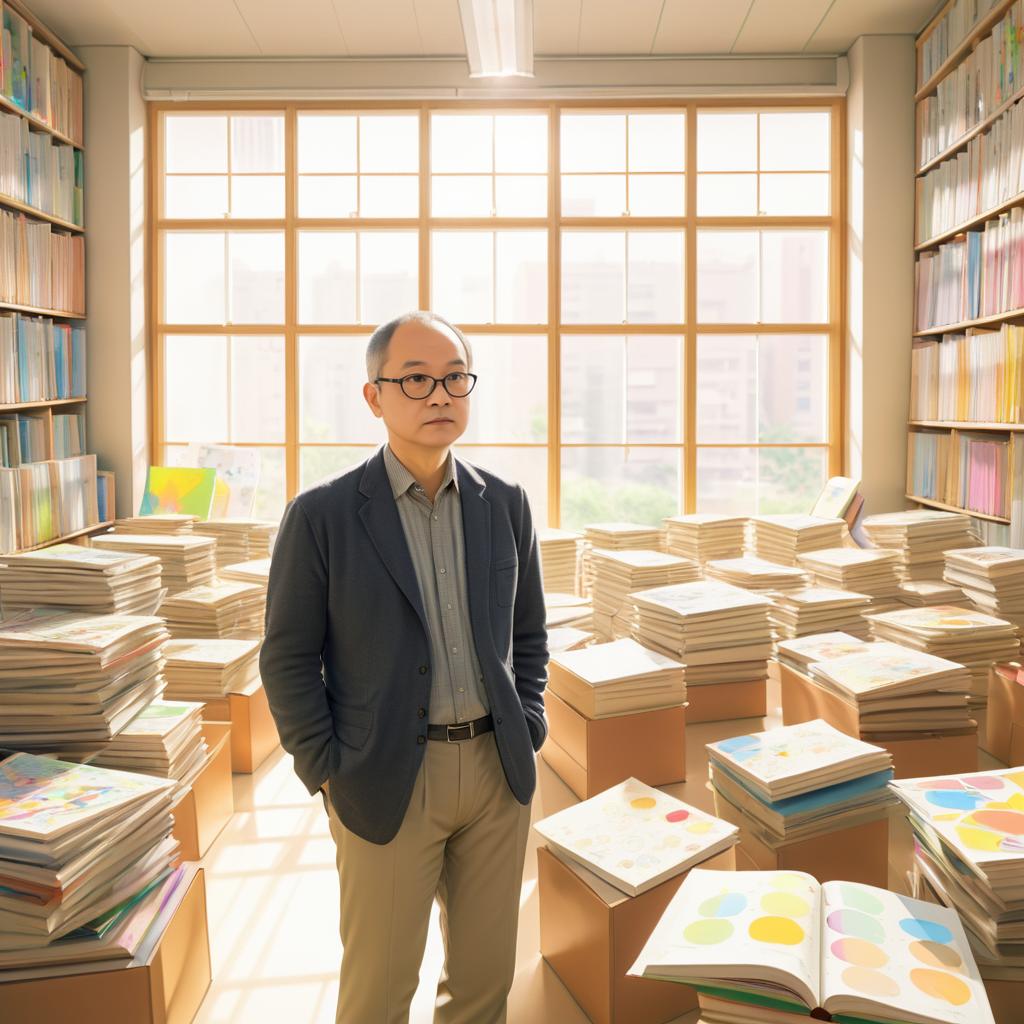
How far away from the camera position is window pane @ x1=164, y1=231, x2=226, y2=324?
5980 mm

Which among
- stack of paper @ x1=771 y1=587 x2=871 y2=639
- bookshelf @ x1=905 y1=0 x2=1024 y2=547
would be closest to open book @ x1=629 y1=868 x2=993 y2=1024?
stack of paper @ x1=771 y1=587 x2=871 y2=639

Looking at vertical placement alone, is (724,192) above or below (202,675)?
above

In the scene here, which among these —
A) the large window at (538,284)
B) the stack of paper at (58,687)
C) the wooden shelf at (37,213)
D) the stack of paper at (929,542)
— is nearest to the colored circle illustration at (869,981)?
the stack of paper at (58,687)

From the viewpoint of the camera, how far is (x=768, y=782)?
2.17m

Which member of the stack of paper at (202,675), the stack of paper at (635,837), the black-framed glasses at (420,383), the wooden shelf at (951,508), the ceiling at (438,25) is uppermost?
the ceiling at (438,25)

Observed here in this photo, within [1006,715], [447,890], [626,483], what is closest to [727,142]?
[626,483]

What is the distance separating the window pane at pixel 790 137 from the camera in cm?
591

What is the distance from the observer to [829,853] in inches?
87.4

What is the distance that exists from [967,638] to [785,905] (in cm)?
231

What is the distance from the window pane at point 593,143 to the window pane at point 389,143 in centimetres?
97

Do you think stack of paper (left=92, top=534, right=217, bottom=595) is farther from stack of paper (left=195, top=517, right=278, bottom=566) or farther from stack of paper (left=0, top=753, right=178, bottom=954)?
stack of paper (left=0, top=753, right=178, bottom=954)

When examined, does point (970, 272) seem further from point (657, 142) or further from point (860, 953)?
point (860, 953)

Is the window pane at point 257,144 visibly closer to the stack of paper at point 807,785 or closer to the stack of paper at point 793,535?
the stack of paper at point 793,535

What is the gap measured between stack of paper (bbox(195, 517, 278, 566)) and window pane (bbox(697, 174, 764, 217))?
347cm
